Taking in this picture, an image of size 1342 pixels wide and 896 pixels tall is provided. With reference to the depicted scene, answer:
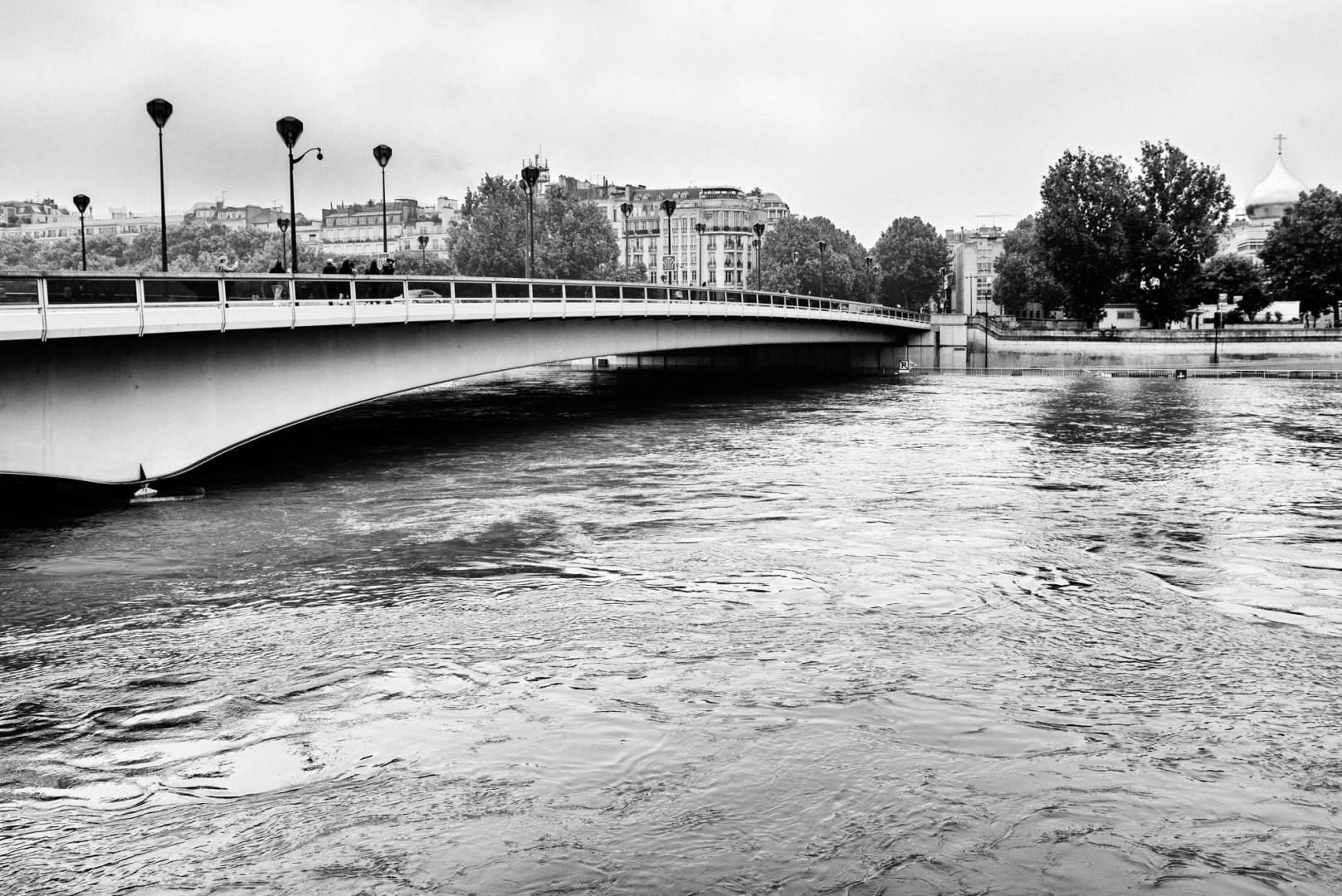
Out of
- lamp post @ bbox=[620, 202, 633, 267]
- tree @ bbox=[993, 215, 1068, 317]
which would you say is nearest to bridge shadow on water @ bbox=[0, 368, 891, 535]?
lamp post @ bbox=[620, 202, 633, 267]

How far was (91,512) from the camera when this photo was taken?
2189 cm

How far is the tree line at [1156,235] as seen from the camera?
90062 mm

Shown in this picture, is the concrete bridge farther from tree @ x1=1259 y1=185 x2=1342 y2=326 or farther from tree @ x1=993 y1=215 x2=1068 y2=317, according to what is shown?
tree @ x1=993 y1=215 x2=1068 y2=317

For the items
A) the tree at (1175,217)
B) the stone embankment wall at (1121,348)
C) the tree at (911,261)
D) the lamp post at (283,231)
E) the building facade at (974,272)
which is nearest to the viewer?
the lamp post at (283,231)

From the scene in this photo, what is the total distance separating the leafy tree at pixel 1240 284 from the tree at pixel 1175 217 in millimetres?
5622

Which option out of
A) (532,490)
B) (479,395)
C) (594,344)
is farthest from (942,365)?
(532,490)

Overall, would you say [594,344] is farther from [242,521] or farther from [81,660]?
[81,660]

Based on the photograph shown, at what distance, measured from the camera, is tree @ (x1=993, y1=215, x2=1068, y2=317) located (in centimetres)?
11706

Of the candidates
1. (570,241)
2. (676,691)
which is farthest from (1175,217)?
(676,691)

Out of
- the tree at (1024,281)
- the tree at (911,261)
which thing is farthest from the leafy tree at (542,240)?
the tree at (1024,281)

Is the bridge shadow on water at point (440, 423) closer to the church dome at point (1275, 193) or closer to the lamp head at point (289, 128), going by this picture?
the lamp head at point (289, 128)

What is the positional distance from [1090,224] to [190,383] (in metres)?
80.1

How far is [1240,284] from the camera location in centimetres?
9888

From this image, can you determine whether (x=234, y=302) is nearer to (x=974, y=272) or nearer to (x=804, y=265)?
(x=804, y=265)
